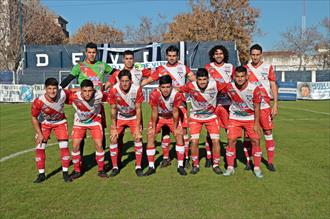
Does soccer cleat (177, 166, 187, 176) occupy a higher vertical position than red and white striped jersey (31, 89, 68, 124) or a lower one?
lower

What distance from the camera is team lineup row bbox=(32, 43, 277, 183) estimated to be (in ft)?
19.6

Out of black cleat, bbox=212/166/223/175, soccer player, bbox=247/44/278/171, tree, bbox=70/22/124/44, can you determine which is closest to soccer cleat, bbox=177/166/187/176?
black cleat, bbox=212/166/223/175

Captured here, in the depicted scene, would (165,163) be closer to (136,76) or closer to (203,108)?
(203,108)

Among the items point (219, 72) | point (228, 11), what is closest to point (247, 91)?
point (219, 72)

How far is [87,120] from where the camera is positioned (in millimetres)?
Result: 6191

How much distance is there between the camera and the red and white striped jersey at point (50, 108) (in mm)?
5867

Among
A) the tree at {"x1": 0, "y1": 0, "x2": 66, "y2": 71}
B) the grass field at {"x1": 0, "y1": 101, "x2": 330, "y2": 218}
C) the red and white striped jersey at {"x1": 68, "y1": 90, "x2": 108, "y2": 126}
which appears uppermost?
the tree at {"x1": 0, "y1": 0, "x2": 66, "y2": 71}

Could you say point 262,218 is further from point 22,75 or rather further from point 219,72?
point 22,75

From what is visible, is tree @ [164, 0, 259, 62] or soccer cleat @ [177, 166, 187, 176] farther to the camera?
tree @ [164, 0, 259, 62]

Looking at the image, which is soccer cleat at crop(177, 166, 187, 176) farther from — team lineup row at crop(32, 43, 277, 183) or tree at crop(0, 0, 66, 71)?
tree at crop(0, 0, 66, 71)

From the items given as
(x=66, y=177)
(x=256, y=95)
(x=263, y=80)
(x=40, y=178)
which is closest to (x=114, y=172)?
(x=66, y=177)

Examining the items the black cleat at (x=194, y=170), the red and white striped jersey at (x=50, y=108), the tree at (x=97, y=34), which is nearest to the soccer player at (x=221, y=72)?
the black cleat at (x=194, y=170)

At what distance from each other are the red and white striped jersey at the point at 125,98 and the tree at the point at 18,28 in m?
33.9

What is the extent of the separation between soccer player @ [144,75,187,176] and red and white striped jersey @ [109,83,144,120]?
0.25 m
